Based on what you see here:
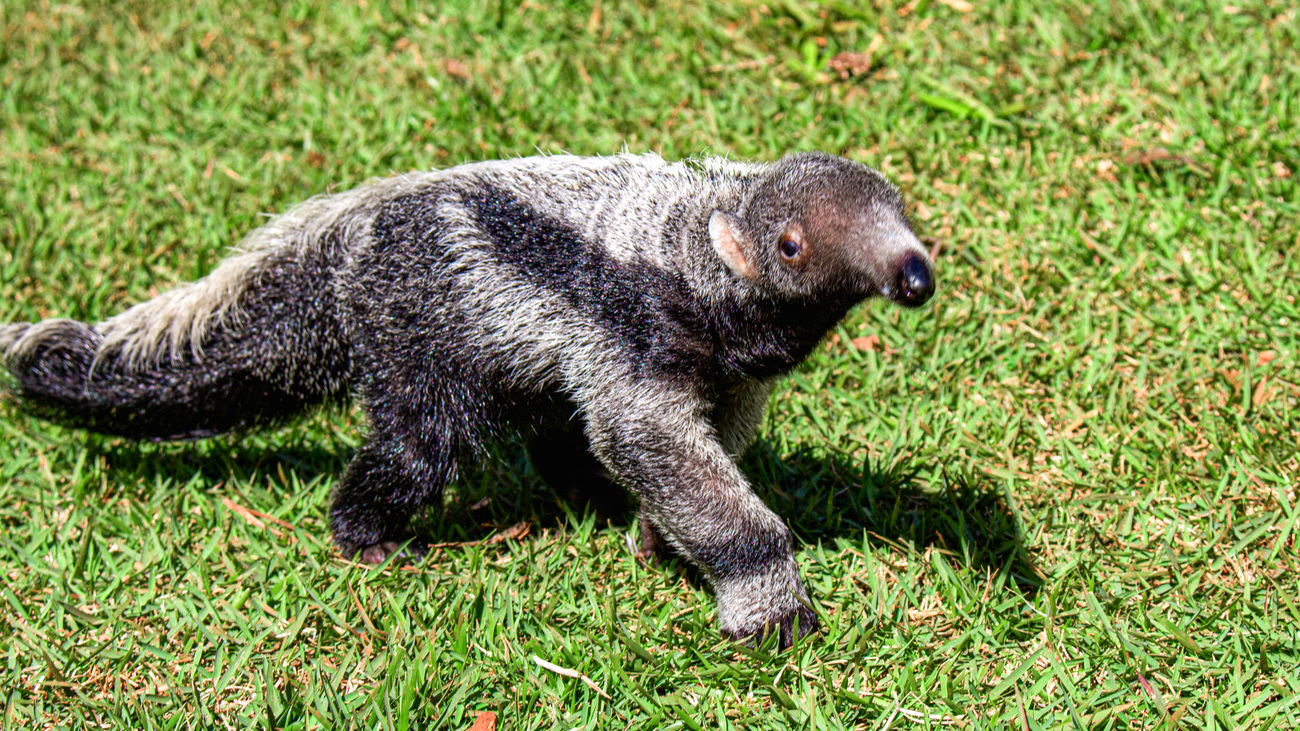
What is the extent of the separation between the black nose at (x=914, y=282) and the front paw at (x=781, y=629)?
1.46m

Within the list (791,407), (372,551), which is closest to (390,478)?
(372,551)

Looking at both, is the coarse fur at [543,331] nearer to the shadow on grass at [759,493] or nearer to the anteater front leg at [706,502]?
the anteater front leg at [706,502]

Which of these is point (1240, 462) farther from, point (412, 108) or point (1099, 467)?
point (412, 108)

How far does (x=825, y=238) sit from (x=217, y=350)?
298 cm

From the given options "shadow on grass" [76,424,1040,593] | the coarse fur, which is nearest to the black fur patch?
the coarse fur

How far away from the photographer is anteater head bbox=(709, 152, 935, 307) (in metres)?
4.15

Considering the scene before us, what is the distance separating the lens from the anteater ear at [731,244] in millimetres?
4473

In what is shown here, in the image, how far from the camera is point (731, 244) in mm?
4508

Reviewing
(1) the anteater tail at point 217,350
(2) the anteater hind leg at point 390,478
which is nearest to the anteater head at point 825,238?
(2) the anteater hind leg at point 390,478

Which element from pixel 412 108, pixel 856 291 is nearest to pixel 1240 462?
pixel 856 291

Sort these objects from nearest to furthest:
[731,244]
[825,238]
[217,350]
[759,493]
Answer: [825,238] < [731,244] < [217,350] < [759,493]

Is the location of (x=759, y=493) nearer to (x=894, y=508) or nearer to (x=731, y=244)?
(x=894, y=508)

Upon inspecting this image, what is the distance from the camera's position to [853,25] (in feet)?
26.1

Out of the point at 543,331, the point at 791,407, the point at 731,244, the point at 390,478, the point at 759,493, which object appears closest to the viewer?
the point at 731,244
